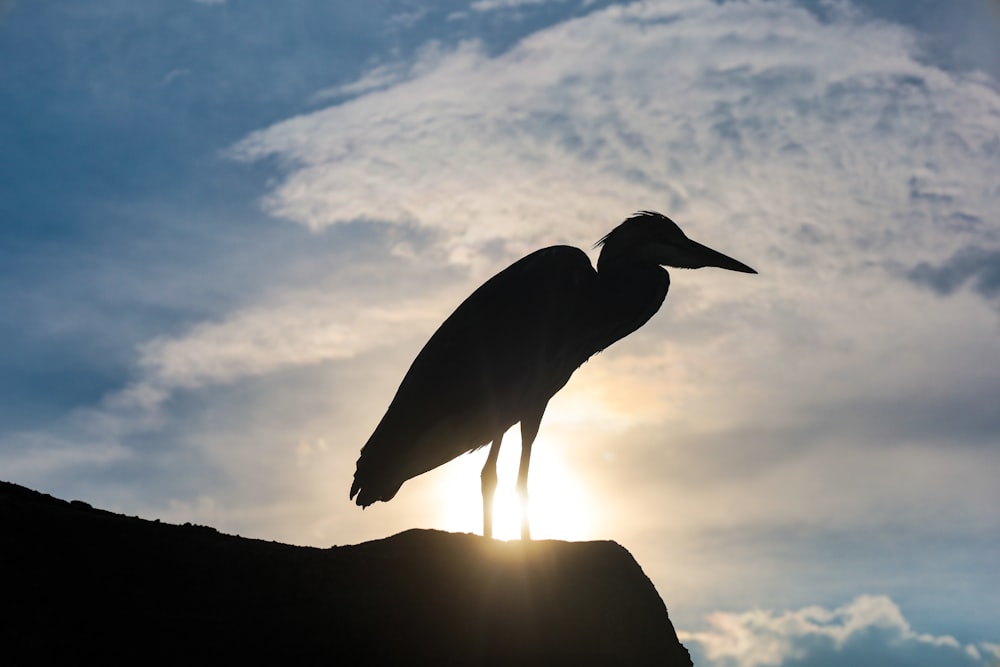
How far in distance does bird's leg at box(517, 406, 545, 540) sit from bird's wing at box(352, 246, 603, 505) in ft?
0.54

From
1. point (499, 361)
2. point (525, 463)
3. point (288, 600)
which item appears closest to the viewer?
point (288, 600)

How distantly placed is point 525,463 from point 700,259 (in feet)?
9.82

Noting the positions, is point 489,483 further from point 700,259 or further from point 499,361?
point 700,259

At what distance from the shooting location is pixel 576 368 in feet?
30.0

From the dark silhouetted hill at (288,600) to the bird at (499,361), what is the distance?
1.33 m

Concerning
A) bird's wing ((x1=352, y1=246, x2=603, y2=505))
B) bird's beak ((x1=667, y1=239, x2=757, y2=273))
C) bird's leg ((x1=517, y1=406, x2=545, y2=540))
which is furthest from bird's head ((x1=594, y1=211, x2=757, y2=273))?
bird's leg ((x1=517, y1=406, x2=545, y2=540))

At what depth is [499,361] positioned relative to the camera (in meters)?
8.62

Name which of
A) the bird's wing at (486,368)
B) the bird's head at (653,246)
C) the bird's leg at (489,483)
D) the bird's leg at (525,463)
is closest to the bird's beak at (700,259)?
the bird's head at (653,246)

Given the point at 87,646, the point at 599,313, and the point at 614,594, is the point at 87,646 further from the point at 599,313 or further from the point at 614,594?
the point at 599,313

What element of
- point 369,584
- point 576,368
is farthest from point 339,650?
point 576,368

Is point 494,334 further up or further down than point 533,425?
further up

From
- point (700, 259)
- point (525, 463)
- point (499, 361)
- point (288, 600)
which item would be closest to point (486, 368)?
point (499, 361)

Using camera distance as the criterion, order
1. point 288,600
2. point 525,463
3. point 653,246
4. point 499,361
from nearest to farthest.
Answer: point 288,600 → point 525,463 → point 499,361 → point 653,246

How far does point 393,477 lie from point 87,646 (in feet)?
12.1
